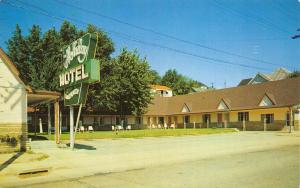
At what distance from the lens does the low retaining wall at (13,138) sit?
1845cm

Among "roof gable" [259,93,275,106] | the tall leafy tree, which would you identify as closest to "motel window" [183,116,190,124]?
"roof gable" [259,93,275,106]

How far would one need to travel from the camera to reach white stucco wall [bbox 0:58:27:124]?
18719 mm

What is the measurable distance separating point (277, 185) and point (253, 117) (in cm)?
3857

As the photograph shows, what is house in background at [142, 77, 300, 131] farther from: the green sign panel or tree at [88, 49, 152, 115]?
the green sign panel

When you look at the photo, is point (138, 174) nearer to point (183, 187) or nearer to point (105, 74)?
point (183, 187)

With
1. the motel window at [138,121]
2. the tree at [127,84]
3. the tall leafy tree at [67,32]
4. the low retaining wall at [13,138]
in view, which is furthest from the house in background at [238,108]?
the low retaining wall at [13,138]

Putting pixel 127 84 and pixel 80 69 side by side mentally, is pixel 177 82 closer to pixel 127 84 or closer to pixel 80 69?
pixel 127 84

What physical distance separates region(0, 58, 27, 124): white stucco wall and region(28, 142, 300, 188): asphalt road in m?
10.1

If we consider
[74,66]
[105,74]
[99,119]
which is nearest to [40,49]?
[105,74]

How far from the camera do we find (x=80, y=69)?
64.0 ft

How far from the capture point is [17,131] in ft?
62.4

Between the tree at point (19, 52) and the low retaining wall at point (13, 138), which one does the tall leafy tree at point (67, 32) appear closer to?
the tree at point (19, 52)

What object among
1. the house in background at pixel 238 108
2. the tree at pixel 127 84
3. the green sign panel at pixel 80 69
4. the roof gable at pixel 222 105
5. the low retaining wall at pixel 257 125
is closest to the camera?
the green sign panel at pixel 80 69

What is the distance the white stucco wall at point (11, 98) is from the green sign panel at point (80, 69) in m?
2.98
